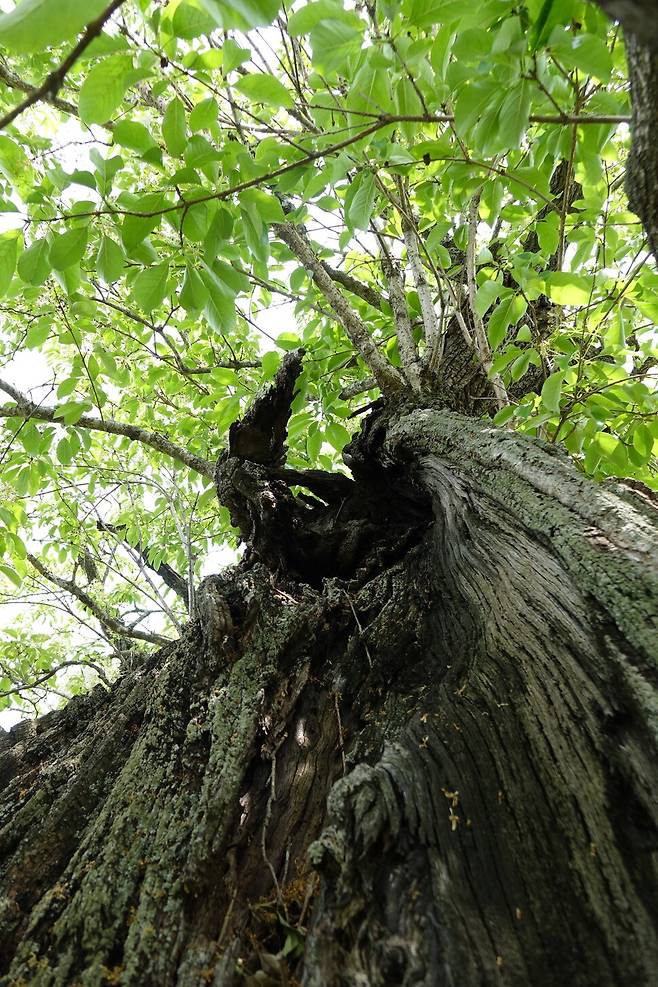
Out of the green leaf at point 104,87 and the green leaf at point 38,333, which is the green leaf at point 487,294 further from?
the green leaf at point 38,333

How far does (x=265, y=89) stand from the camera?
1312 mm

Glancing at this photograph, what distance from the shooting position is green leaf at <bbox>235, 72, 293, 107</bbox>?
1.29 m

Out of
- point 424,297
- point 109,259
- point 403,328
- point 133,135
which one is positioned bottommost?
point 109,259

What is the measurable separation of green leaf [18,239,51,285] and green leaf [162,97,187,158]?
1.55 feet

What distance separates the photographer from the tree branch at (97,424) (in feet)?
9.42

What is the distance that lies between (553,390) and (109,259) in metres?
1.52

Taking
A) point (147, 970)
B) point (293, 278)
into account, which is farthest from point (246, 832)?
point (293, 278)

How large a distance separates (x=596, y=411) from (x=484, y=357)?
655 mm

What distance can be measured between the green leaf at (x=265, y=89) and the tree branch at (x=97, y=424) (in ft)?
5.85

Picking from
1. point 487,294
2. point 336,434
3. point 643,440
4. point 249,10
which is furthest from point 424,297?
point 249,10

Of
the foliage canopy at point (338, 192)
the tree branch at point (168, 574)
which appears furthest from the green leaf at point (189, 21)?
the tree branch at point (168, 574)

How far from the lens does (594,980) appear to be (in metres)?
0.71

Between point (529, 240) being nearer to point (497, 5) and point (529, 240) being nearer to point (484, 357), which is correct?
point (484, 357)

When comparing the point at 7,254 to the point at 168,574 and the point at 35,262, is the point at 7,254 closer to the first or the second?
the point at 35,262
